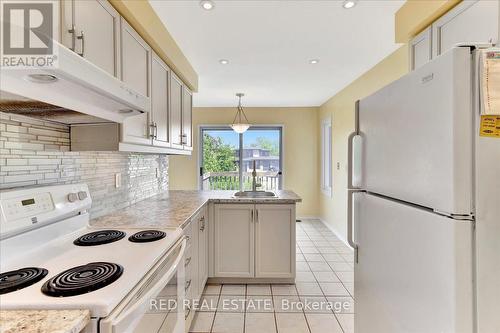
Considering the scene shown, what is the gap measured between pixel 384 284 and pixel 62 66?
152cm

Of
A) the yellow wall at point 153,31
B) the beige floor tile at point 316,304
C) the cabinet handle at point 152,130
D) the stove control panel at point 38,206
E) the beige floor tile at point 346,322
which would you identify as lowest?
the beige floor tile at point 346,322

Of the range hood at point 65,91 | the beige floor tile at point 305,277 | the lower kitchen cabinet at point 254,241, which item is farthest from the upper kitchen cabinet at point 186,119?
the beige floor tile at point 305,277

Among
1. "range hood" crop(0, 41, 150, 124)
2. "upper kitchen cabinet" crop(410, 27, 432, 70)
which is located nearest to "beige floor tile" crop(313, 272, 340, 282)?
"upper kitchen cabinet" crop(410, 27, 432, 70)

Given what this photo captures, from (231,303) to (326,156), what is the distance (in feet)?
12.8

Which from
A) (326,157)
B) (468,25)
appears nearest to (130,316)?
(468,25)

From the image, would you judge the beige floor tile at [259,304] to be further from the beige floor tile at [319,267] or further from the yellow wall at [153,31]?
the yellow wall at [153,31]

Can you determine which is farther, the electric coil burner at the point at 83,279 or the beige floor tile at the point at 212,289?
the beige floor tile at the point at 212,289

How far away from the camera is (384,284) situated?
49.2 inches

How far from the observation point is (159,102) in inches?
90.0

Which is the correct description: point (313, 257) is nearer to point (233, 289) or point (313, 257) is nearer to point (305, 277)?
point (305, 277)

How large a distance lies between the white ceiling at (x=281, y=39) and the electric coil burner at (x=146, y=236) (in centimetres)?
165

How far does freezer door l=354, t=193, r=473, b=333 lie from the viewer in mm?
855

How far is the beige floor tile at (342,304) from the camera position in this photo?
2318 mm

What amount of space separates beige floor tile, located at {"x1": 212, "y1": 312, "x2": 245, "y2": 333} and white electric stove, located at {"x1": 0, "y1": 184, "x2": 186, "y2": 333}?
67 centimetres
